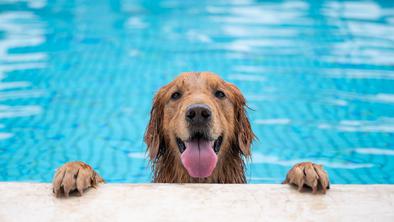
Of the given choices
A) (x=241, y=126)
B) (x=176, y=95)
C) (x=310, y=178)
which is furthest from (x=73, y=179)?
(x=241, y=126)

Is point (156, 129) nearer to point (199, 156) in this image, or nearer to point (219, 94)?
point (219, 94)

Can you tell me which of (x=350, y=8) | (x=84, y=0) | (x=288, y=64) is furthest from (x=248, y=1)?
(x=288, y=64)

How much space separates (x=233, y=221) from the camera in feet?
11.0

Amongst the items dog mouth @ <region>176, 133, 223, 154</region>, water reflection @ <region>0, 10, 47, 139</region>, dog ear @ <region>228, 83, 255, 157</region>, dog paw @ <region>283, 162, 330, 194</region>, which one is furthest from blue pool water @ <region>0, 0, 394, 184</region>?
dog paw @ <region>283, 162, 330, 194</region>

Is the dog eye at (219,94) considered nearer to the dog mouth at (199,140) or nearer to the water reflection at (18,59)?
the dog mouth at (199,140)

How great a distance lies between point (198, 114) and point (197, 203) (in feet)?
3.73

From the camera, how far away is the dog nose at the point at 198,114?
14.9ft

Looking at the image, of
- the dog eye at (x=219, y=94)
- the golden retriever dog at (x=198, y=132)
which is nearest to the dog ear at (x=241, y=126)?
the golden retriever dog at (x=198, y=132)

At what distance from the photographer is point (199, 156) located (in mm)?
4566

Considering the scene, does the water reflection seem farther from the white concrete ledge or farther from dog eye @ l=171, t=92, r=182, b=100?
the white concrete ledge

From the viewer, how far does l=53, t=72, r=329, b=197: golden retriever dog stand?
4570mm

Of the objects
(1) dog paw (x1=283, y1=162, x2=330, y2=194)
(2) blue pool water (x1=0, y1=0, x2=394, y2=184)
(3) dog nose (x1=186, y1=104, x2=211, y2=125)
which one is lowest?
(2) blue pool water (x1=0, y1=0, x2=394, y2=184)

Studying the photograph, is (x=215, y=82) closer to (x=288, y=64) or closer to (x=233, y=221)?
(x=233, y=221)

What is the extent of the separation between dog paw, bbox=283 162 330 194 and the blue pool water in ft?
9.02
